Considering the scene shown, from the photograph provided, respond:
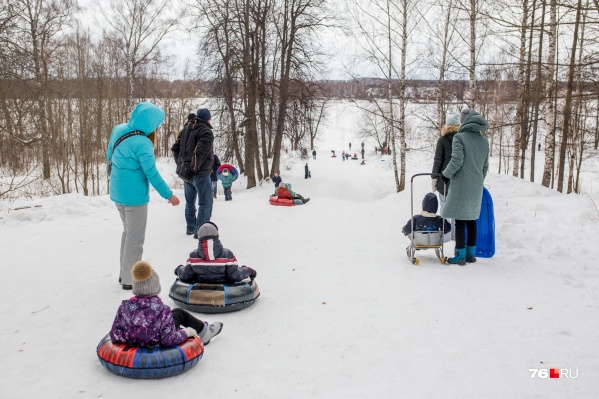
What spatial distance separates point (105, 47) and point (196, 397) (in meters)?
25.8

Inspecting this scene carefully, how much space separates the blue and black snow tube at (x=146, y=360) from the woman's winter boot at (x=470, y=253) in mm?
4490

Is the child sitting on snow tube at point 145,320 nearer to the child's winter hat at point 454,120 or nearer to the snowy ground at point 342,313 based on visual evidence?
the snowy ground at point 342,313

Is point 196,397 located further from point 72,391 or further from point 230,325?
point 230,325

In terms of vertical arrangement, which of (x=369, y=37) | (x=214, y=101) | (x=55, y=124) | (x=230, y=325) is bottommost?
(x=230, y=325)

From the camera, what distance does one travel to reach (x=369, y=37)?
61.2ft

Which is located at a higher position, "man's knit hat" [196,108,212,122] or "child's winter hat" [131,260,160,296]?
"man's knit hat" [196,108,212,122]

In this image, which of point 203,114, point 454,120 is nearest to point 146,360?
point 203,114

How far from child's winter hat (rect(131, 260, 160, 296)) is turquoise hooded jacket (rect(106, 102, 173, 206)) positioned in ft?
5.97

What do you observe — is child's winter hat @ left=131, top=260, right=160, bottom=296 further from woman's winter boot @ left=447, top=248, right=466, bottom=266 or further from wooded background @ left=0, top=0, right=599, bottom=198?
wooded background @ left=0, top=0, right=599, bottom=198

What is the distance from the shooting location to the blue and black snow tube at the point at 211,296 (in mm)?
4691

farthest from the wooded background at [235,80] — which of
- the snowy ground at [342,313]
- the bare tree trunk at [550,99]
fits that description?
the snowy ground at [342,313]

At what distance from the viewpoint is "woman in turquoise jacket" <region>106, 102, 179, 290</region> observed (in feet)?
16.8

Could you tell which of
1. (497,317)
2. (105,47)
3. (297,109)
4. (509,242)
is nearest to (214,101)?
(297,109)

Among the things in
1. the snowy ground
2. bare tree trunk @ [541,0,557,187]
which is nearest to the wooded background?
bare tree trunk @ [541,0,557,187]
